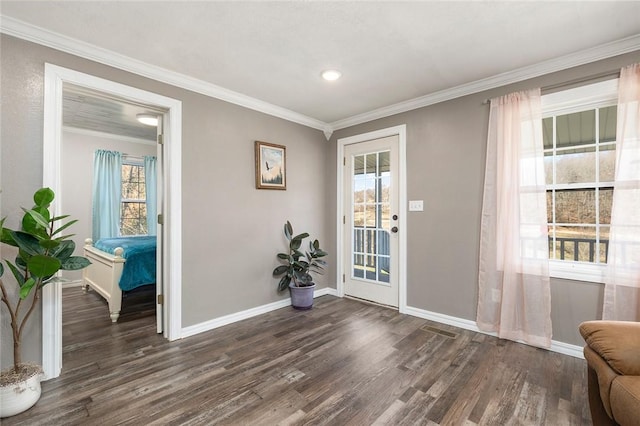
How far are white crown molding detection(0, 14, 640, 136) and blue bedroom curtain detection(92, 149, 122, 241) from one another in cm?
304

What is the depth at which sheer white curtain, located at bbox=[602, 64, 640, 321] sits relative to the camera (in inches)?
83.7

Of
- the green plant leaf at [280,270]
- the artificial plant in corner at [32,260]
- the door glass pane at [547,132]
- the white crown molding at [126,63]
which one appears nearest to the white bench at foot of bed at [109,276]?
the artificial plant in corner at [32,260]

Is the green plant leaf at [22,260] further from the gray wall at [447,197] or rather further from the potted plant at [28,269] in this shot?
the gray wall at [447,197]

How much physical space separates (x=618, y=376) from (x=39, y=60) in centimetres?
380

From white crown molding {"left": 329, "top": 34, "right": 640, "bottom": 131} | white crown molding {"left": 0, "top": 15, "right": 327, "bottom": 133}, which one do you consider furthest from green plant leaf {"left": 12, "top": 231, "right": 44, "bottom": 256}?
white crown molding {"left": 329, "top": 34, "right": 640, "bottom": 131}

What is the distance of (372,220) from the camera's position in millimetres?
3816

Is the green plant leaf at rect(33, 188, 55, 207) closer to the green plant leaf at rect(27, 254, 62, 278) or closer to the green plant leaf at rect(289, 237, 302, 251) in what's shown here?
the green plant leaf at rect(27, 254, 62, 278)

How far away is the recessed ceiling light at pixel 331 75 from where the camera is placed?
265cm

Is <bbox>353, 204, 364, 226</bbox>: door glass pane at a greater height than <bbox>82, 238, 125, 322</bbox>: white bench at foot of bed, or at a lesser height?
greater

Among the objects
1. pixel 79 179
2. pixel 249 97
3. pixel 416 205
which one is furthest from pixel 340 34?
pixel 79 179

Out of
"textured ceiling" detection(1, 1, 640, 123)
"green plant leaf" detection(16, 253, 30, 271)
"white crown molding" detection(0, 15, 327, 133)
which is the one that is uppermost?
"textured ceiling" detection(1, 1, 640, 123)

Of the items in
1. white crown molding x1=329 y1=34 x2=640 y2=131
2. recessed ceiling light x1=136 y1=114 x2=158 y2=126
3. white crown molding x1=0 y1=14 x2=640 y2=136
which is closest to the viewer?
white crown molding x1=0 y1=14 x2=640 y2=136

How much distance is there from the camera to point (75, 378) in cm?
206

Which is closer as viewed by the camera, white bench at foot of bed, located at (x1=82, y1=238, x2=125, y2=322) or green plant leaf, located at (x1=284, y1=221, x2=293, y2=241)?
white bench at foot of bed, located at (x1=82, y1=238, x2=125, y2=322)
